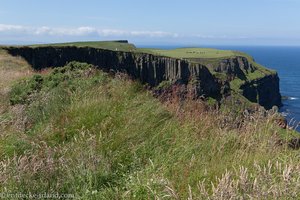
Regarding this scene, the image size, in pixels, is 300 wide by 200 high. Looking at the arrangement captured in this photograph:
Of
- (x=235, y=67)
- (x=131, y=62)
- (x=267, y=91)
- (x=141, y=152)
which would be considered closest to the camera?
(x=141, y=152)

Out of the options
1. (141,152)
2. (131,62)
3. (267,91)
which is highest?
(141,152)

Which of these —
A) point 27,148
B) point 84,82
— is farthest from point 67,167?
point 84,82

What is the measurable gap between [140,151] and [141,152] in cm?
4

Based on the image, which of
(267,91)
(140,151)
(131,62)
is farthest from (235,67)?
(140,151)

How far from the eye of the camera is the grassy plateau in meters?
4.05

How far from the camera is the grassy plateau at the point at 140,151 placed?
13.3ft

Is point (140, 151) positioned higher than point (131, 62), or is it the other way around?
point (140, 151)

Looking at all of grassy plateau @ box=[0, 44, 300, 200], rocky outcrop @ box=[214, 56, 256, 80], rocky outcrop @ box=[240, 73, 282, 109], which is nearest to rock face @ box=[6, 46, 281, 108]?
grassy plateau @ box=[0, 44, 300, 200]

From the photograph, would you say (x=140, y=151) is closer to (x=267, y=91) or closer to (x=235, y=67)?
(x=235, y=67)

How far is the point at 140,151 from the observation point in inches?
220

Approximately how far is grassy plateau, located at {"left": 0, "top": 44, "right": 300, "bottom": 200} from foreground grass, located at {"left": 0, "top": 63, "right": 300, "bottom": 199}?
0.01m

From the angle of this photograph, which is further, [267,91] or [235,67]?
[267,91]

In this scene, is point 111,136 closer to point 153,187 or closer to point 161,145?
point 161,145

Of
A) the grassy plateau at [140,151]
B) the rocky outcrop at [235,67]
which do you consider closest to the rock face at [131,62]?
the grassy plateau at [140,151]
